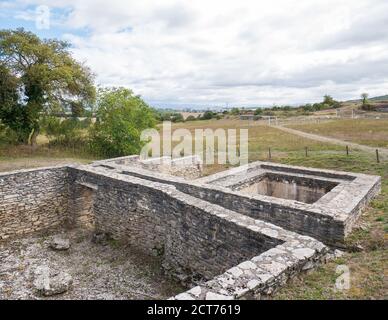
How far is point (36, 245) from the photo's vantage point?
1073 cm

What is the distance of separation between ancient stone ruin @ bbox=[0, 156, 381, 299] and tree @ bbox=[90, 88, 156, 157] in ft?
15.5

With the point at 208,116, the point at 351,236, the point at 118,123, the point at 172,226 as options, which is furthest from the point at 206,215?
the point at 208,116

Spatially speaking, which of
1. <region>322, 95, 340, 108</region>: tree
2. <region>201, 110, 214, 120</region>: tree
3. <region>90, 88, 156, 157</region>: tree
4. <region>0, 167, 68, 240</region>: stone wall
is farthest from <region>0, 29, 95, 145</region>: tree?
<region>322, 95, 340, 108</region>: tree

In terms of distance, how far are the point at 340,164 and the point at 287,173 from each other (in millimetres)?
5481

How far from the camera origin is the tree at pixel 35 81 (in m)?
18.7

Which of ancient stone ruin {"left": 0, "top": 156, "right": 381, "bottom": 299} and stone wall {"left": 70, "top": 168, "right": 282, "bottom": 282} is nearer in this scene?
ancient stone ruin {"left": 0, "top": 156, "right": 381, "bottom": 299}

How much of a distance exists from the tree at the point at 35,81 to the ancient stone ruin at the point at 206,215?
8.21 meters

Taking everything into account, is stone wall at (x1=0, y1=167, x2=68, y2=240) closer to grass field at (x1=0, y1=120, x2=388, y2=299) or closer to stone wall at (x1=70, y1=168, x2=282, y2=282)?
stone wall at (x1=70, y1=168, x2=282, y2=282)

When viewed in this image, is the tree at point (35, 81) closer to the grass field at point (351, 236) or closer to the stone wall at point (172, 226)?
the grass field at point (351, 236)

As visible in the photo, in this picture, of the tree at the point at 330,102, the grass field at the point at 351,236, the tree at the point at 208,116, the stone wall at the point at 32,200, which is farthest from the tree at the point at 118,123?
the tree at the point at 330,102

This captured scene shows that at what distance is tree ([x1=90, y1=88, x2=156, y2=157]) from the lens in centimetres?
2006

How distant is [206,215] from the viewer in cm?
659
